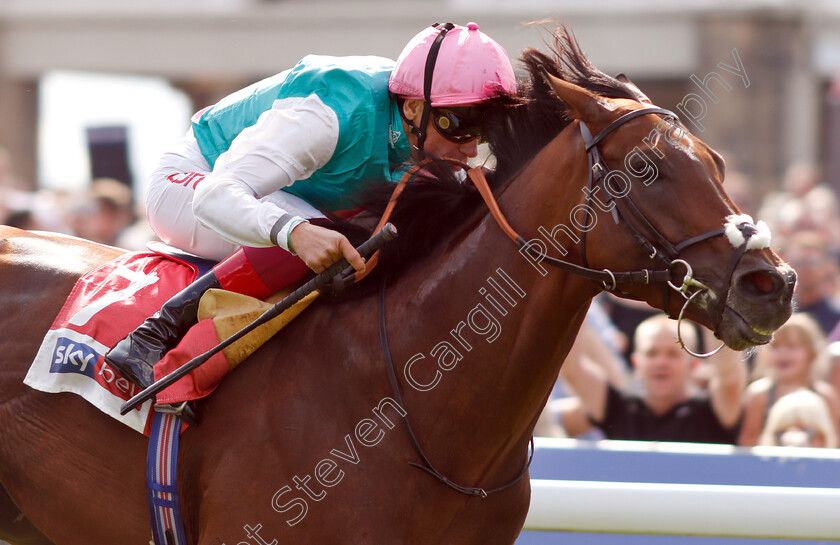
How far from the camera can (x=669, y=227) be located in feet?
8.17

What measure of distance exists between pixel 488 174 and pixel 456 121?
0.20 m

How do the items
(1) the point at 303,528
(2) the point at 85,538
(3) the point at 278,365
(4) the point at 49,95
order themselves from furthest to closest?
(4) the point at 49,95, (2) the point at 85,538, (3) the point at 278,365, (1) the point at 303,528

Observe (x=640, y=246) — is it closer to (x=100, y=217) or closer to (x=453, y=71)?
(x=453, y=71)

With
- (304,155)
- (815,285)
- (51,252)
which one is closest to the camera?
(304,155)

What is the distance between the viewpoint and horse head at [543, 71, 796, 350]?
239 cm

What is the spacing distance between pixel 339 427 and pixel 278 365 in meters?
0.25

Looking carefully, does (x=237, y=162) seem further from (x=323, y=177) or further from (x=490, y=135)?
(x=490, y=135)

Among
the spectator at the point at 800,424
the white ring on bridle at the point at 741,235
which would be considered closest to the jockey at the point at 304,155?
the white ring on bridle at the point at 741,235

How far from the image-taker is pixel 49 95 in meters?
15.8

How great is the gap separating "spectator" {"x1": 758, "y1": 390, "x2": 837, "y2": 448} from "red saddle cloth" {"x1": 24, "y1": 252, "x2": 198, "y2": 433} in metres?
2.81

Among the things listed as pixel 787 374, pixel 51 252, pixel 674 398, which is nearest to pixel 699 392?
pixel 674 398

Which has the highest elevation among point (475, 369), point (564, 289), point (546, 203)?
point (546, 203)

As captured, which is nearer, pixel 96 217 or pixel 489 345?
pixel 489 345

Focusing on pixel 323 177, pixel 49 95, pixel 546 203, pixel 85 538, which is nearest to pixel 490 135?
pixel 546 203
